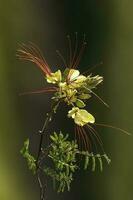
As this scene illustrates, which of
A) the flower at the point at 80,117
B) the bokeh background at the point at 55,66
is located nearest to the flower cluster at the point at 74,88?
the flower at the point at 80,117

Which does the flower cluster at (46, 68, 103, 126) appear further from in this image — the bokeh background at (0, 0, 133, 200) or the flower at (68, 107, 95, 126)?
the bokeh background at (0, 0, 133, 200)

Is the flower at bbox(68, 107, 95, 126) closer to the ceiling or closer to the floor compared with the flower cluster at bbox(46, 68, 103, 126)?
closer to the floor

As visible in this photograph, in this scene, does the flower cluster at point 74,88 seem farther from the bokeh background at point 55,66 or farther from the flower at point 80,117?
the bokeh background at point 55,66

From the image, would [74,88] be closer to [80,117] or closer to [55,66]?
[80,117]

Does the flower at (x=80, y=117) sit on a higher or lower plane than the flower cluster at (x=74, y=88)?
lower

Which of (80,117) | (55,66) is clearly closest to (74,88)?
(80,117)

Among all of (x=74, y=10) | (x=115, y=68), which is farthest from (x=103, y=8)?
(x=115, y=68)

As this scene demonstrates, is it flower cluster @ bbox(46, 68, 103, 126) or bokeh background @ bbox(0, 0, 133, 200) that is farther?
bokeh background @ bbox(0, 0, 133, 200)

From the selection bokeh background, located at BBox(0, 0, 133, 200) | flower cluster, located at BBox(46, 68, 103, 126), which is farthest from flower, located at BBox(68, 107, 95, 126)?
bokeh background, located at BBox(0, 0, 133, 200)
